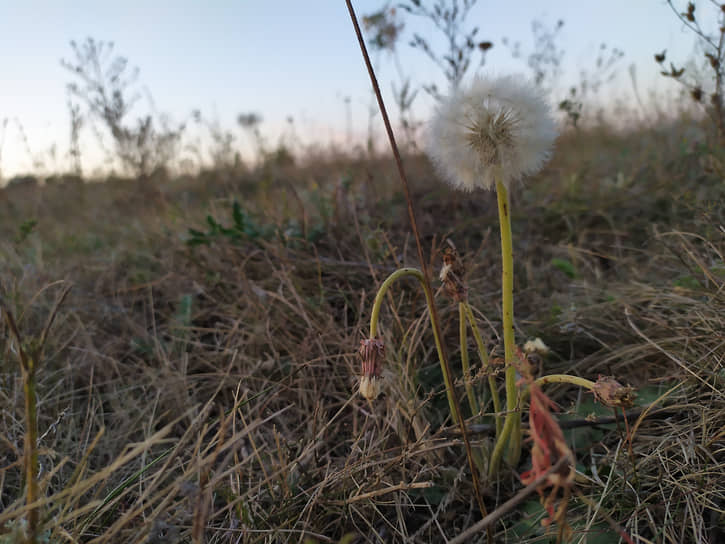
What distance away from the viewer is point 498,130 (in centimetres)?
88

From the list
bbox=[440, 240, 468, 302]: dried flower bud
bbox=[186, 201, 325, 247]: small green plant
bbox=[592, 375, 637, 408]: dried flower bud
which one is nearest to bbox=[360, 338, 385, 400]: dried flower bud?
bbox=[440, 240, 468, 302]: dried flower bud

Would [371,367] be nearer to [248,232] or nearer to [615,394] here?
[615,394]

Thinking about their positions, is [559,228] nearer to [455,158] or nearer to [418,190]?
[418,190]

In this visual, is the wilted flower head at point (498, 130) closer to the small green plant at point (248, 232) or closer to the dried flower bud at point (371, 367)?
the dried flower bud at point (371, 367)

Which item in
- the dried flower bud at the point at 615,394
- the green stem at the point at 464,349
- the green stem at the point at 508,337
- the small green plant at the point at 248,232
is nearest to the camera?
the dried flower bud at the point at 615,394

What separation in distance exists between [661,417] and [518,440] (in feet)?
1.44

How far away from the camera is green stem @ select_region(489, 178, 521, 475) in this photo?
2.87ft

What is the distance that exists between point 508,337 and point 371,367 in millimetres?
290

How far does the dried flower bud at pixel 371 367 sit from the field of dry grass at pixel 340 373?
204 millimetres

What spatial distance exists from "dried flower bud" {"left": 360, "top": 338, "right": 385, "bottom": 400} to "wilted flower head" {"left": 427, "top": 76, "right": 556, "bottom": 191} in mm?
381

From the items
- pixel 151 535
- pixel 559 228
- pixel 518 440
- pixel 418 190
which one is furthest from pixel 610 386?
pixel 418 190

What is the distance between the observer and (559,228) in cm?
252

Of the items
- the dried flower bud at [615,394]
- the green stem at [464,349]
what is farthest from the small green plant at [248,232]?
the dried flower bud at [615,394]

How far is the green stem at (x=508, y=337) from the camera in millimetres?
875
